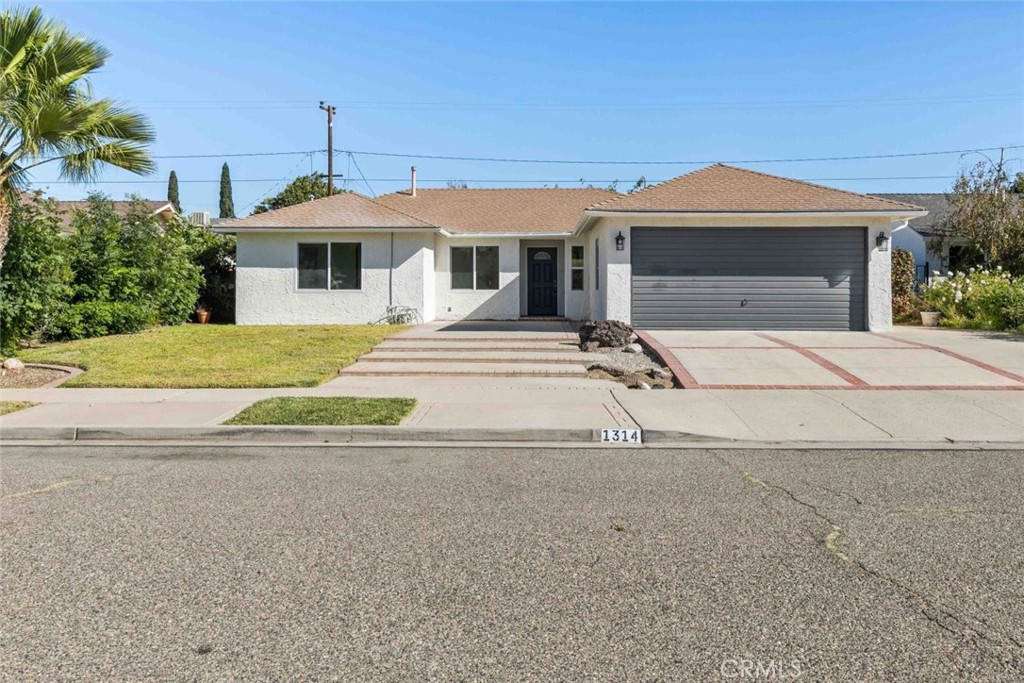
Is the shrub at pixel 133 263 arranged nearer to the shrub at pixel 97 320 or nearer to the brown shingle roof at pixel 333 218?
the shrub at pixel 97 320

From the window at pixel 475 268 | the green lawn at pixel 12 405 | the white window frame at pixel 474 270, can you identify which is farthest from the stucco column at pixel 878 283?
the green lawn at pixel 12 405

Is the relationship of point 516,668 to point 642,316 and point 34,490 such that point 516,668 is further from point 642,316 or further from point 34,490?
point 642,316

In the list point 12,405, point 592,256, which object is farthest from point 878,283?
point 12,405

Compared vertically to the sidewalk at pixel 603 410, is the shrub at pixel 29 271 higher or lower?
higher

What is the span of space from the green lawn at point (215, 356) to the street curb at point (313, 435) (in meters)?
3.02

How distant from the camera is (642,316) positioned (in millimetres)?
16719

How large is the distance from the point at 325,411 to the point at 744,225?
11381 mm

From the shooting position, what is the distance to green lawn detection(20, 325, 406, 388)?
11531 millimetres

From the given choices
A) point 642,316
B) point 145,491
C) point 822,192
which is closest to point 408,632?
point 145,491

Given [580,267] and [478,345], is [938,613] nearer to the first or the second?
[478,345]

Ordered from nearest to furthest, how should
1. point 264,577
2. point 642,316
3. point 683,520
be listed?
point 264,577, point 683,520, point 642,316

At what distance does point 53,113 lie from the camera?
11.6 meters

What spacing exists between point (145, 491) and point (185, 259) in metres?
15.0

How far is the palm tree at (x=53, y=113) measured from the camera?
11.2 metres
